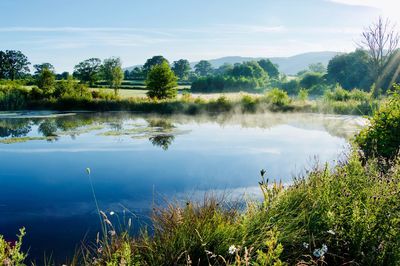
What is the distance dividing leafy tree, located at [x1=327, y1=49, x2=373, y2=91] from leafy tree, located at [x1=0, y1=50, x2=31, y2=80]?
145ft

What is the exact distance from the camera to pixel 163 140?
15.1 meters

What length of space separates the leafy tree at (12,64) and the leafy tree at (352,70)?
4421cm

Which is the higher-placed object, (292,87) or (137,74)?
(137,74)

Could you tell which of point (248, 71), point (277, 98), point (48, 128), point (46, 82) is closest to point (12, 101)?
point (46, 82)

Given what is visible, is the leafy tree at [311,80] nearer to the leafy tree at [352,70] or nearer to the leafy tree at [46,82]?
the leafy tree at [352,70]

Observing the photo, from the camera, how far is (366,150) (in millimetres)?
6520

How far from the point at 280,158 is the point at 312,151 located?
150cm

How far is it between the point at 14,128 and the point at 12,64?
47.1 m

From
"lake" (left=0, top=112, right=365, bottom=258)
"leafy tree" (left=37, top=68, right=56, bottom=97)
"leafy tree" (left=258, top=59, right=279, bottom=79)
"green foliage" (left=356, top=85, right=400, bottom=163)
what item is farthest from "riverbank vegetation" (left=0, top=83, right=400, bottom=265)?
"leafy tree" (left=258, top=59, right=279, bottom=79)

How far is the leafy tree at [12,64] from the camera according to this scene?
5828 centimetres

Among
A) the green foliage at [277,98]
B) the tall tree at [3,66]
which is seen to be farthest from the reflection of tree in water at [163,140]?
the tall tree at [3,66]

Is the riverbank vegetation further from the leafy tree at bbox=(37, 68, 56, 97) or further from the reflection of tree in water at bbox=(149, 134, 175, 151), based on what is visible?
the leafy tree at bbox=(37, 68, 56, 97)

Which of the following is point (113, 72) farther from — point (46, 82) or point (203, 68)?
point (203, 68)

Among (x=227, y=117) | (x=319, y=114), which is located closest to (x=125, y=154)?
(x=227, y=117)
